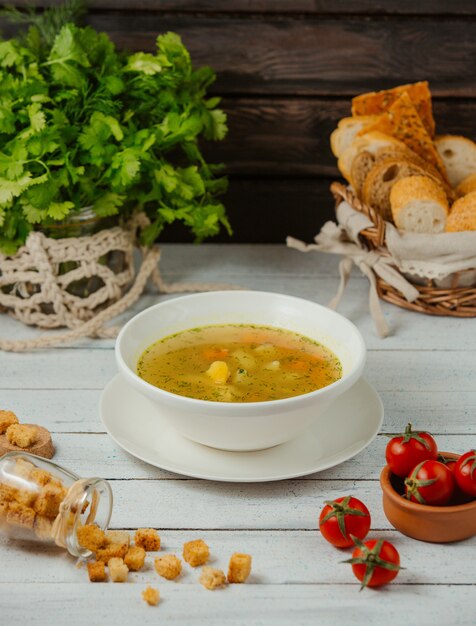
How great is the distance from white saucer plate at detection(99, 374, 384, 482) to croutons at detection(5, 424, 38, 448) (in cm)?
12

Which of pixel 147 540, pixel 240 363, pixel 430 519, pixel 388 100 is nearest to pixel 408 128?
pixel 388 100

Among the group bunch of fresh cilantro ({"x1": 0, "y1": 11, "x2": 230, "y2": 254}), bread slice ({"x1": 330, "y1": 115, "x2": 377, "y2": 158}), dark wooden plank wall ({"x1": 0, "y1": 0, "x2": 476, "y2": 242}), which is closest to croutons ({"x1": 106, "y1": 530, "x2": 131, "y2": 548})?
bunch of fresh cilantro ({"x1": 0, "y1": 11, "x2": 230, "y2": 254})

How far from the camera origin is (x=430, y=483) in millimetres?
1075

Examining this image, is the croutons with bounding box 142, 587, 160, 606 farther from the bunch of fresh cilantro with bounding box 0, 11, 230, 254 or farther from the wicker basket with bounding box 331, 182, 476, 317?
the wicker basket with bounding box 331, 182, 476, 317

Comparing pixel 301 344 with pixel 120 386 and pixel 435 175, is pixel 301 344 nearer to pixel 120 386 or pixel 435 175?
pixel 120 386

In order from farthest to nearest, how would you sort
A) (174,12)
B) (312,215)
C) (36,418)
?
(312,215), (174,12), (36,418)

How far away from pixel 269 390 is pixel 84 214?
64 centimetres

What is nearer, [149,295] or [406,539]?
[406,539]

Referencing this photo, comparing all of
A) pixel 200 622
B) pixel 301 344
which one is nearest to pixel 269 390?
pixel 301 344

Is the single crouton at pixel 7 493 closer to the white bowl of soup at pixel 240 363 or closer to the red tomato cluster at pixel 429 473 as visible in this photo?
the white bowl of soup at pixel 240 363

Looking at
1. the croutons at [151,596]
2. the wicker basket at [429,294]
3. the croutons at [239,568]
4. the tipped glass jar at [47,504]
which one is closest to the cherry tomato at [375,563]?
the croutons at [239,568]

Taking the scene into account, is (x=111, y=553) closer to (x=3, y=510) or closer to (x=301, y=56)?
(x=3, y=510)

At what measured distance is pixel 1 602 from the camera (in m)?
1.01

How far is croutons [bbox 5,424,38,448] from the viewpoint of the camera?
1266 mm
